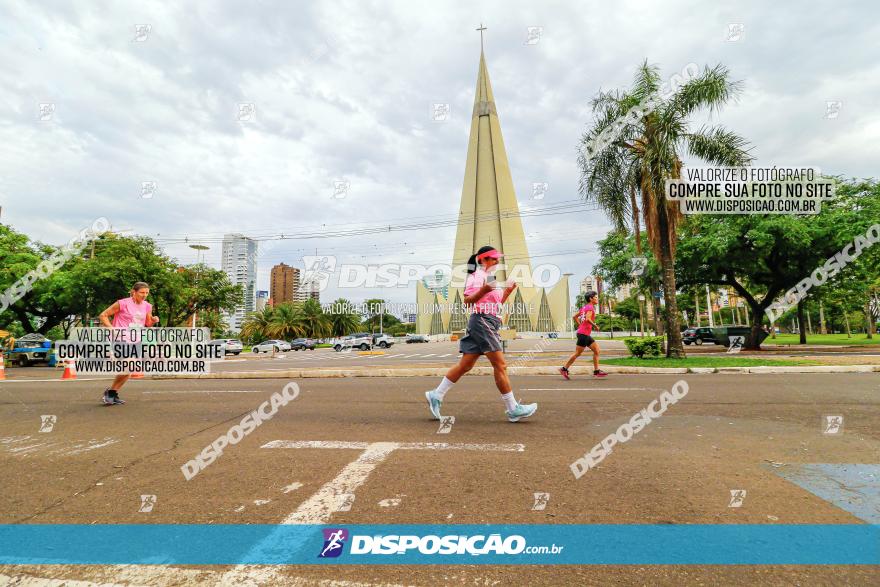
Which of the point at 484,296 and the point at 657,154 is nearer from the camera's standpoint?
the point at 484,296

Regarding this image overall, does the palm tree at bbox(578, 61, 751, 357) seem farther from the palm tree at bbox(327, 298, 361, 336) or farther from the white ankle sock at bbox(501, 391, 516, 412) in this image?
the palm tree at bbox(327, 298, 361, 336)

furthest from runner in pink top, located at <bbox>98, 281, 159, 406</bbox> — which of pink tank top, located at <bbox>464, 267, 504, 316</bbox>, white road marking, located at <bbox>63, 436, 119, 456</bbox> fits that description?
pink tank top, located at <bbox>464, 267, 504, 316</bbox>

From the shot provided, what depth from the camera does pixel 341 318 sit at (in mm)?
68438

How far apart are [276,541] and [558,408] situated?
438cm

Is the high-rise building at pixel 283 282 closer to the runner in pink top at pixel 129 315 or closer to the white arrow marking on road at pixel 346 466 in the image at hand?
the runner in pink top at pixel 129 315

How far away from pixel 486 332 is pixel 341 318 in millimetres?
65493

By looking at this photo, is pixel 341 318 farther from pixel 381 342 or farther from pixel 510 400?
pixel 510 400

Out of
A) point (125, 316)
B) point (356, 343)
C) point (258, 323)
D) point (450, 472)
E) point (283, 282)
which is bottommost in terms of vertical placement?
point (356, 343)

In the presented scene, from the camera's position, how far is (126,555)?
2.16m

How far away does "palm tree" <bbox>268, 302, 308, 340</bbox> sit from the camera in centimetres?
6141

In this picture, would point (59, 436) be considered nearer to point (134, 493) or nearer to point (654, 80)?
point (134, 493)

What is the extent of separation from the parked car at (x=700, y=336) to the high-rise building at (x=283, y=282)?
85.5 metres

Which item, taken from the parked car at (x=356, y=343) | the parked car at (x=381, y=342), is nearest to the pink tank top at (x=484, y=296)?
the parked car at (x=356, y=343)

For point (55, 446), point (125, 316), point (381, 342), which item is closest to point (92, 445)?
point (55, 446)
